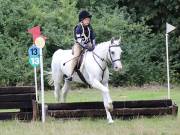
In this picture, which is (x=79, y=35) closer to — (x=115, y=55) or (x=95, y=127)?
(x=115, y=55)

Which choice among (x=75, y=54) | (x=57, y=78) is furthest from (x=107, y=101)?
(x=57, y=78)

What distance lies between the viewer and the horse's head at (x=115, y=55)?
45.5 ft

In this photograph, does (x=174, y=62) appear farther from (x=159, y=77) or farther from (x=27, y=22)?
(x=27, y=22)

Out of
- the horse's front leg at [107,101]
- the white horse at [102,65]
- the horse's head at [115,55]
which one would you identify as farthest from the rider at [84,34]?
the horse's front leg at [107,101]

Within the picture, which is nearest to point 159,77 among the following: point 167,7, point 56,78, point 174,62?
point 174,62

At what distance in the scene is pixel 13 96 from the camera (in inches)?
575

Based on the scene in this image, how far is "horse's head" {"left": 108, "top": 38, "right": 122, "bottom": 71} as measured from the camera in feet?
45.5

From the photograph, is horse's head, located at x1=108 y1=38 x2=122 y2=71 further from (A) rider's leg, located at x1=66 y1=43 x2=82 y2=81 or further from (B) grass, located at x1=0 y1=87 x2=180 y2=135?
(B) grass, located at x1=0 y1=87 x2=180 y2=135

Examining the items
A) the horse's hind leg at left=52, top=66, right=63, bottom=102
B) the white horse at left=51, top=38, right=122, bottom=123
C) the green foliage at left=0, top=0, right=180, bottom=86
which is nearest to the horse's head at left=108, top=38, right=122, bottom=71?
the white horse at left=51, top=38, right=122, bottom=123

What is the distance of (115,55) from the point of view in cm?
1402

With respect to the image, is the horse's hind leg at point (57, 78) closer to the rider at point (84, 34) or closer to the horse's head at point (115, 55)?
the rider at point (84, 34)

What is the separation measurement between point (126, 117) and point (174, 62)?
16940 millimetres

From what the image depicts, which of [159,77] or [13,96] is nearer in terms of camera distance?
[13,96]

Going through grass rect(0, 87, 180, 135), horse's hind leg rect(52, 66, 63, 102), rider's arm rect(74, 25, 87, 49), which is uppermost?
rider's arm rect(74, 25, 87, 49)
